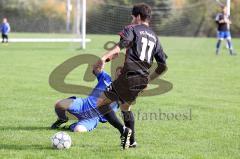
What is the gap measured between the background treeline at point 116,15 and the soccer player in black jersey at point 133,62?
28553mm

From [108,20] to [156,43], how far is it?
1214 inches

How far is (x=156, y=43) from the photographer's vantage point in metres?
7.22

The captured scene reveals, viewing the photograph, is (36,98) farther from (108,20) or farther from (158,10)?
(158,10)

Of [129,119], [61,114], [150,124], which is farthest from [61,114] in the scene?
[129,119]

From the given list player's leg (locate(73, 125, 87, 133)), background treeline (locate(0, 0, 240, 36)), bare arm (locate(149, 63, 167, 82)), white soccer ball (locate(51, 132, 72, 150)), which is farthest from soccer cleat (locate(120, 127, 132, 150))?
background treeline (locate(0, 0, 240, 36))

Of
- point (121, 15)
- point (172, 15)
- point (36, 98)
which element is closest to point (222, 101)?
point (36, 98)

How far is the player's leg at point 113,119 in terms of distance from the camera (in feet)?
23.3

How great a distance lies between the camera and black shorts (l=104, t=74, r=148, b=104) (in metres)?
7.16

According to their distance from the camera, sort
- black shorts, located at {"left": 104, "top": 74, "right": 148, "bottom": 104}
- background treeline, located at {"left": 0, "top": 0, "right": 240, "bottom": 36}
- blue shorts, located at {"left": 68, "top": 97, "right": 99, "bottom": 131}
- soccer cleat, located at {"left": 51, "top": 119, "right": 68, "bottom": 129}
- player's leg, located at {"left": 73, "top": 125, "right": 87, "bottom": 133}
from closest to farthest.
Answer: black shorts, located at {"left": 104, "top": 74, "right": 148, "bottom": 104} < player's leg, located at {"left": 73, "top": 125, "right": 87, "bottom": 133} < blue shorts, located at {"left": 68, "top": 97, "right": 99, "bottom": 131} < soccer cleat, located at {"left": 51, "top": 119, "right": 68, "bottom": 129} < background treeline, located at {"left": 0, "top": 0, "right": 240, "bottom": 36}

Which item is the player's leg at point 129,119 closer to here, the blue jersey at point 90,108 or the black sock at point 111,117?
the black sock at point 111,117

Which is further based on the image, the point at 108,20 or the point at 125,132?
the point at 108,20

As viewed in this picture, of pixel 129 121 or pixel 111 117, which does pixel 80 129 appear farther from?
pixel 129 121

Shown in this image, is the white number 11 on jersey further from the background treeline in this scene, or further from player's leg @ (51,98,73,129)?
the background treeline

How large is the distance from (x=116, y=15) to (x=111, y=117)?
30.1m
